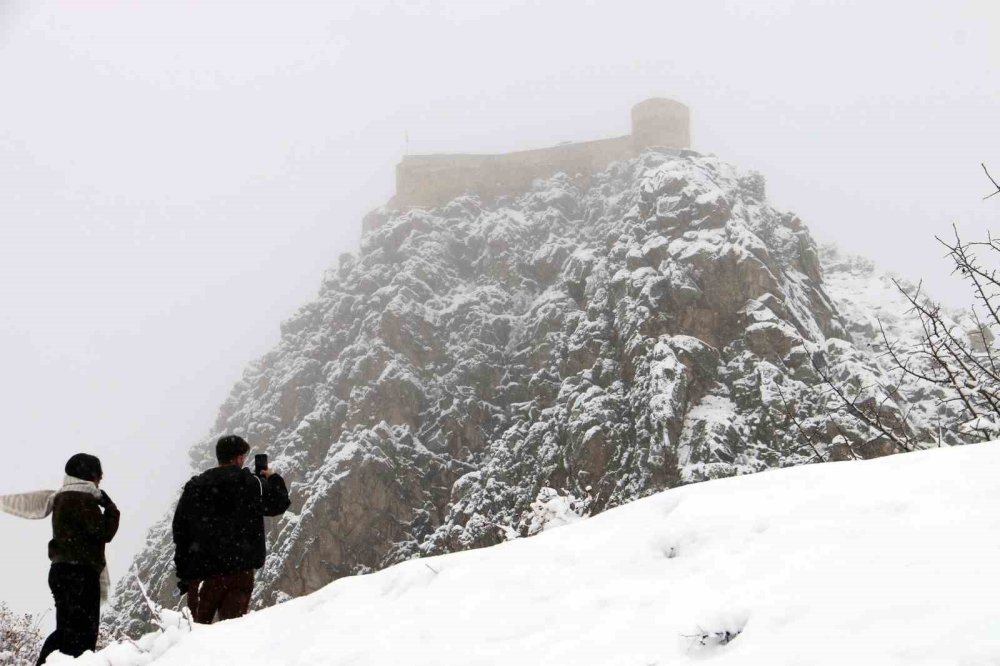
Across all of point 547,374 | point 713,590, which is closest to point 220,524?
point 713,590

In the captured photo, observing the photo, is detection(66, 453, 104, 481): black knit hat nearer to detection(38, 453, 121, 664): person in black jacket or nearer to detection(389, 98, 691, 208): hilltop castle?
detection(38, 453, 121, 664): person in black jacket

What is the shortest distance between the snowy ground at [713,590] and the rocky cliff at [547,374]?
14481mm

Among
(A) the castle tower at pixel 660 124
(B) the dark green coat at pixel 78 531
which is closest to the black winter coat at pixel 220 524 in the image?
(B) the dark green coat at pixel 78 531

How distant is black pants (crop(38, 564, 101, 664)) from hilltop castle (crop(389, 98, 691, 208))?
132 ft

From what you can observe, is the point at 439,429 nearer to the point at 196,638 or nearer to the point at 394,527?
the point at 394,527

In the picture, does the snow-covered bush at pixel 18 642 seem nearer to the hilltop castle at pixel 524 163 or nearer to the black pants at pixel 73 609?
the black pants at pixel 73 609

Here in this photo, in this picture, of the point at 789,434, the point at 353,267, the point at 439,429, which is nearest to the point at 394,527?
the point at 439,429

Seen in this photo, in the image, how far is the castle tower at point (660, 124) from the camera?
1683 inches

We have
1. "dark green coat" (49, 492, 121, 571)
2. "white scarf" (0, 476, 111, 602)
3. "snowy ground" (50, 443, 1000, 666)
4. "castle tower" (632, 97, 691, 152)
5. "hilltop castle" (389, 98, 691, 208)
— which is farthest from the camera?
"hilltop castle" (389, 98, 691, 208)

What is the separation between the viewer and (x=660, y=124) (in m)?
42.8

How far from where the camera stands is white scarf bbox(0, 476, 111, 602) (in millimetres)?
5012


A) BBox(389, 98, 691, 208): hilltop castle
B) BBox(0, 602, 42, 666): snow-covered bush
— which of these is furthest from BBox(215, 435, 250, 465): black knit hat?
BBox(389, 98, 691, 208): hilltop castle

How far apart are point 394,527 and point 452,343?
950 centimetres

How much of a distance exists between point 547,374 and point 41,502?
23.2 metres
